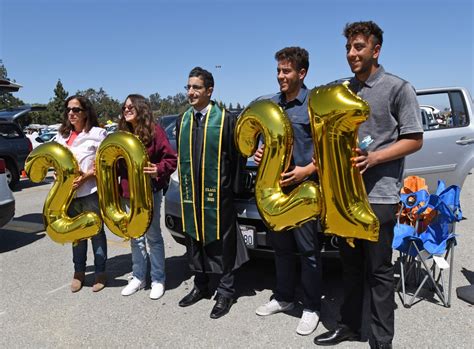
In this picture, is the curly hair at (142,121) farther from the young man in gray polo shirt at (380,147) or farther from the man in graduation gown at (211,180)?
the young man in gray polo shirt at (380,147)

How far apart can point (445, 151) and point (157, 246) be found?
3548 mm

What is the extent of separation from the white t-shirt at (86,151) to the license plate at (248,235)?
1260 millimetres

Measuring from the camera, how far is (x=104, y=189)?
2.75m

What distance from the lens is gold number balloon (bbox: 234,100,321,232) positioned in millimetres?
2119

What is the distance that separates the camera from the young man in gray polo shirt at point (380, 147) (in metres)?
1.95

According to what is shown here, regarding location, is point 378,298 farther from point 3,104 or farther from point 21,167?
point 3,104

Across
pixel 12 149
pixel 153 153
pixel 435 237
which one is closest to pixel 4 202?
pixel 153 153

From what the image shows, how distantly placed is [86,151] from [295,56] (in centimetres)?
178

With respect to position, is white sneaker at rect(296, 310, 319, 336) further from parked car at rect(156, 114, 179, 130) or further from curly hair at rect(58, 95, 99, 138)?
parked car at rect(156, 114, 179, 130)

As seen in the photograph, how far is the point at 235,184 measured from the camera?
9.13 feet

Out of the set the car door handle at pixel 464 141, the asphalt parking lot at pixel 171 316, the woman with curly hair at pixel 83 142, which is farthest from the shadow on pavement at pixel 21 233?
the car door handle at pixel 464 141

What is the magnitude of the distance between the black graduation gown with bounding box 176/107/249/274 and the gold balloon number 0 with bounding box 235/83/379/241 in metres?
0.39

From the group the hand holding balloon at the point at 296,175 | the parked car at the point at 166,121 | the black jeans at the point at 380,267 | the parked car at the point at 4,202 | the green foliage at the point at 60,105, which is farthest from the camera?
the green foliage at the point at 60,105

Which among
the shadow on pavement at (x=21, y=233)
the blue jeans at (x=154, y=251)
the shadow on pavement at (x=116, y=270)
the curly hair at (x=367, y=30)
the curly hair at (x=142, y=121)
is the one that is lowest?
the shadow on pavement at (x=21, y=233)
